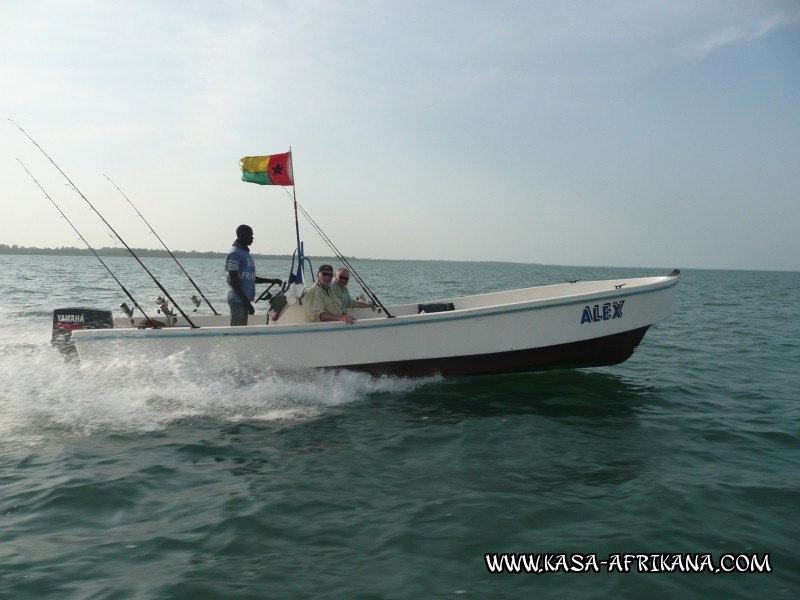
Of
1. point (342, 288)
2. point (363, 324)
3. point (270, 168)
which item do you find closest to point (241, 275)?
point (342, 288)

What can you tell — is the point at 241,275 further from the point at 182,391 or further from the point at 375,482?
the point at 375,482

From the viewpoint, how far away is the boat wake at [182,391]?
A: 23.5 feet

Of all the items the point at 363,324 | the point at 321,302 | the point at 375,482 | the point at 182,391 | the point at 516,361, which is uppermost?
the point at 321,302

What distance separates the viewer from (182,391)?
7844 millimetres

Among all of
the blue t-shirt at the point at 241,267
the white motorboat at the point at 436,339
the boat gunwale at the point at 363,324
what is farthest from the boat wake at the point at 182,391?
the blue t-shirt at the point at 241,267

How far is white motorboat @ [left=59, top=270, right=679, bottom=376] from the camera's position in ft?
25.1

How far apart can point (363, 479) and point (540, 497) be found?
1500 mm

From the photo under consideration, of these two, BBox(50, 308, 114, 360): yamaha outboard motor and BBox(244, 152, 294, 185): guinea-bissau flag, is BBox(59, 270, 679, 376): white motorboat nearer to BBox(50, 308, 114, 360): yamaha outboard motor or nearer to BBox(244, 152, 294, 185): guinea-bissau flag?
BBox(50, 308, 114, 360): yamaha outboard motor

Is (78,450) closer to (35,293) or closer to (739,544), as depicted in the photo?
(739,544)

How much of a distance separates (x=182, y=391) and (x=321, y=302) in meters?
2.25

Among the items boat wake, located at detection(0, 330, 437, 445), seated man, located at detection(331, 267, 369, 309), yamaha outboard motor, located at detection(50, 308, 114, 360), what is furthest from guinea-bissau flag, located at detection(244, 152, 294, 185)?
yamaha outboard motor, located at detection(50, 308, 114, 360)

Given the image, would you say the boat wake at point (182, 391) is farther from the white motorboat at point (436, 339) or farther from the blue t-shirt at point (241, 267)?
the blue t-shirt at point (241, 267)

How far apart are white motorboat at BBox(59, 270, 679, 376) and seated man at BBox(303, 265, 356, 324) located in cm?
21

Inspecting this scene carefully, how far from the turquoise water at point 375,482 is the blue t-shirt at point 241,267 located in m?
1.18
